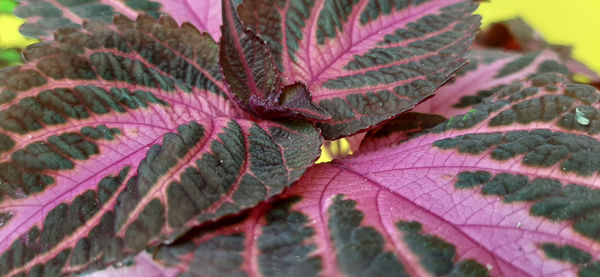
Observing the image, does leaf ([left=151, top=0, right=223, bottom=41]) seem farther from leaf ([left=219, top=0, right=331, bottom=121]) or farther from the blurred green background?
the blurred green background

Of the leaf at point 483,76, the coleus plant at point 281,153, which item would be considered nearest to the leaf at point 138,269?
the coleus plant at point 281,153

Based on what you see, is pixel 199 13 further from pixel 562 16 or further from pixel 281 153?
pixel 562 16

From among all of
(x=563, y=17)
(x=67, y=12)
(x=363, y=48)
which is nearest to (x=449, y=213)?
(x=363, y=48)

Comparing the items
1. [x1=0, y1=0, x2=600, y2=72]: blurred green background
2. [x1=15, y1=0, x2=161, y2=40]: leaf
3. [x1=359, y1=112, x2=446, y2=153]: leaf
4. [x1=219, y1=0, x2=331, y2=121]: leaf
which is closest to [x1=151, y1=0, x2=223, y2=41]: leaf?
[x1=15, y1=0, x2=161, y2=40]: leaf

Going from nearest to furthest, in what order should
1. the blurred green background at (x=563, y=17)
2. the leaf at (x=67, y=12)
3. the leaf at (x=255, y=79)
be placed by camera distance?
the leaf at (x=255, y=79) < the leaf at (x=67, y=12) < the blurred green background at (x=563, y=17)

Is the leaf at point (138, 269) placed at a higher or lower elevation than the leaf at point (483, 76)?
higher

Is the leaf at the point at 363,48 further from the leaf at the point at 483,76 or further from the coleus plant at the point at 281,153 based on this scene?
the leaf at the point at 483,76

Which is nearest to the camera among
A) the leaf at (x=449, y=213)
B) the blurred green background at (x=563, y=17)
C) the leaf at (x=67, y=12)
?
the leaf at (x=449, y=213)
